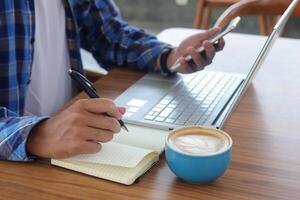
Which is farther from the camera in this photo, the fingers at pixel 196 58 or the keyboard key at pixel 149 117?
the fingers at pixel 196 58

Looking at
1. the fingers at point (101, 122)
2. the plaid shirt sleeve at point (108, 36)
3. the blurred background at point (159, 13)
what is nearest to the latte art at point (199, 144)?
the fingers at point (101, 122)

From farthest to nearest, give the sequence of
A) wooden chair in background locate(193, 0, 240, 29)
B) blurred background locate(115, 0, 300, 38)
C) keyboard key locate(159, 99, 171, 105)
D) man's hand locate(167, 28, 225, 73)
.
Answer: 1. blurred background locate(115, 0, 300, 38)
2. wooden chair in background locate(193, 0, 240, 29)
3. man's hand locate(167, 28, 225, 73)
4. keyboard key locate(159, 99, 171, 105)

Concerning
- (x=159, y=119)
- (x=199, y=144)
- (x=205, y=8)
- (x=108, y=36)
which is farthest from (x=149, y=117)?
(x=205, y=8)

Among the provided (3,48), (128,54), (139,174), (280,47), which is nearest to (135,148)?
(139,174)

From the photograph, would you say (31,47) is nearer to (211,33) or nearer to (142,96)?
(142,96)

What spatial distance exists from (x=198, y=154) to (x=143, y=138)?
0.19m

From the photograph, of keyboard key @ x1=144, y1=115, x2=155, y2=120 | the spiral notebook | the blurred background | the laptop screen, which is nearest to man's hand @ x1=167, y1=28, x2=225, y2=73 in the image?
the laptop screen

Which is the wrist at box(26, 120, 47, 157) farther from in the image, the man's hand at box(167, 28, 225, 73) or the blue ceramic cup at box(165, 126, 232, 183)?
the man's hand at box(167, 28, 225, 73)

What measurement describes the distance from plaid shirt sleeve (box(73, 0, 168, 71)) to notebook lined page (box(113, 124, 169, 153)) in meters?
0.41

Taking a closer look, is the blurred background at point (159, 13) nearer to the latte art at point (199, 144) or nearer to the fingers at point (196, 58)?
the fingers at point (196, 58)

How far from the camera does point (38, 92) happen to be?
1.26 meters

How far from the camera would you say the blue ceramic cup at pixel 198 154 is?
2.42 feet

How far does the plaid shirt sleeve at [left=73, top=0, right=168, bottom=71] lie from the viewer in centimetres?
135

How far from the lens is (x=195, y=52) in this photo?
1.19m
